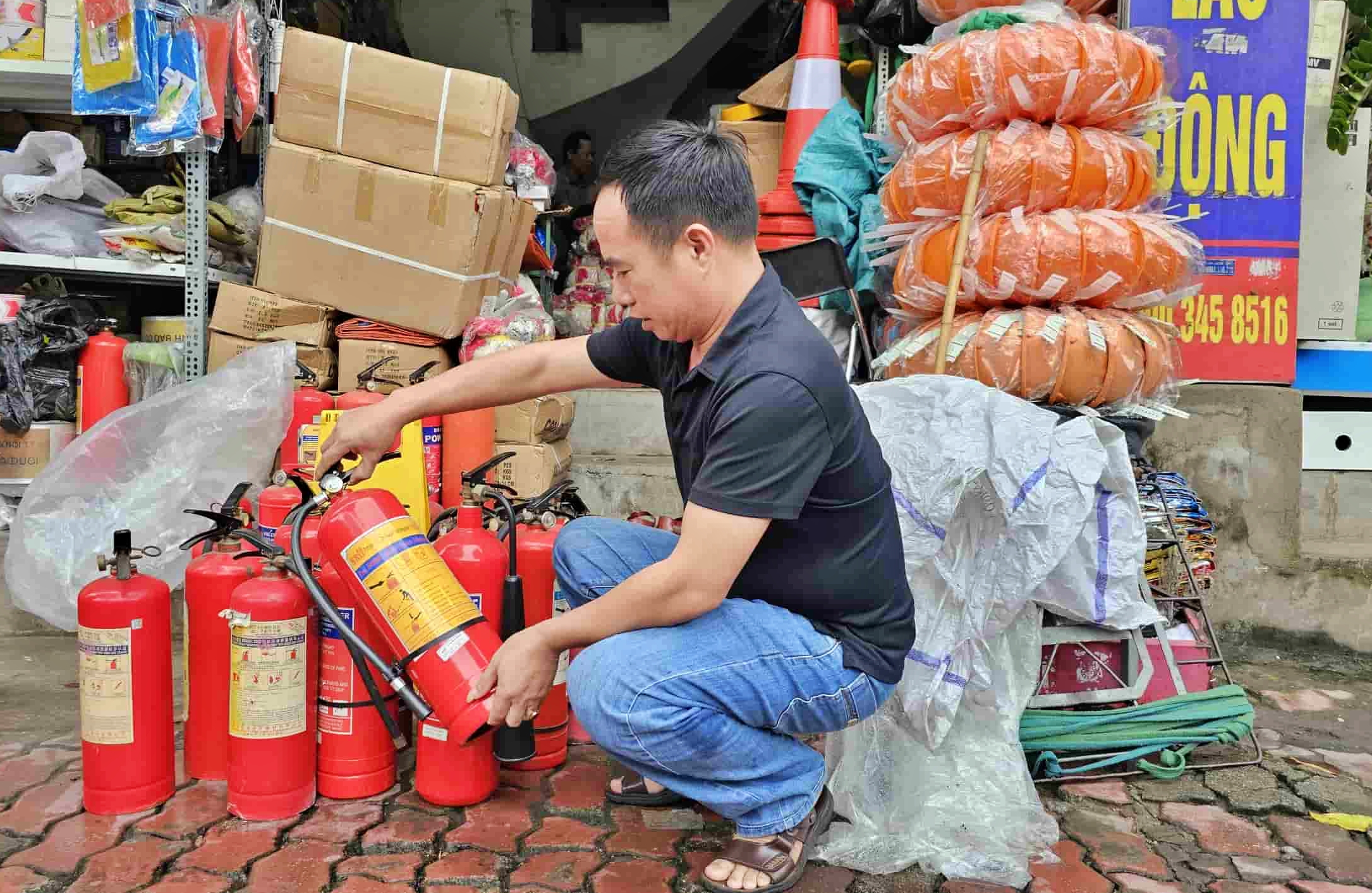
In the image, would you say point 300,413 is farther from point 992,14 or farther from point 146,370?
point 992,14

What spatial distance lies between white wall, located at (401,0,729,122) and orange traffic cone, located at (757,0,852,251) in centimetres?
253

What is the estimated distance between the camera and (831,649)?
5.98 ft

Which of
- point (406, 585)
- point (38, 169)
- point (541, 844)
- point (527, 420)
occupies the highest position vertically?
point (38, 169)

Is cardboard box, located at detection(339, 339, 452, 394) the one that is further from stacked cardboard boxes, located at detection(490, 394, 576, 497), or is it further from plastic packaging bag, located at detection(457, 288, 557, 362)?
stacked cardboard boxes, located at detection(490, 394, 576, 497)

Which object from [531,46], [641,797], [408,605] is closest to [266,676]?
[408,605]

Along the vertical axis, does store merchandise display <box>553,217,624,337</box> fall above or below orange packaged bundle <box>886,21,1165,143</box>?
below

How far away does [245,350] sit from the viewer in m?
3.49

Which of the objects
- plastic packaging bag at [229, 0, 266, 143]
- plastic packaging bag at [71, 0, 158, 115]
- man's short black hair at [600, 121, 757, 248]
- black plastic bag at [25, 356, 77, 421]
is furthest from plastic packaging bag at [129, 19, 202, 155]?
man's short black hair at [600, 121, 757, 248]

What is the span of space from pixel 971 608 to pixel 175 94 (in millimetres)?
3060

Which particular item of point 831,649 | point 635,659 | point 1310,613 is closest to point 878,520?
point 831,649

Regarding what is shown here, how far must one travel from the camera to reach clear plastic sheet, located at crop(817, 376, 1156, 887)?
2141 millimetres

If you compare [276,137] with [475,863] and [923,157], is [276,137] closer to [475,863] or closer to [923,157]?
[923,157]

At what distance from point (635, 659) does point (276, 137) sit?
266 centimetres

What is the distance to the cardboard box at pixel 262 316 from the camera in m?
3.54
